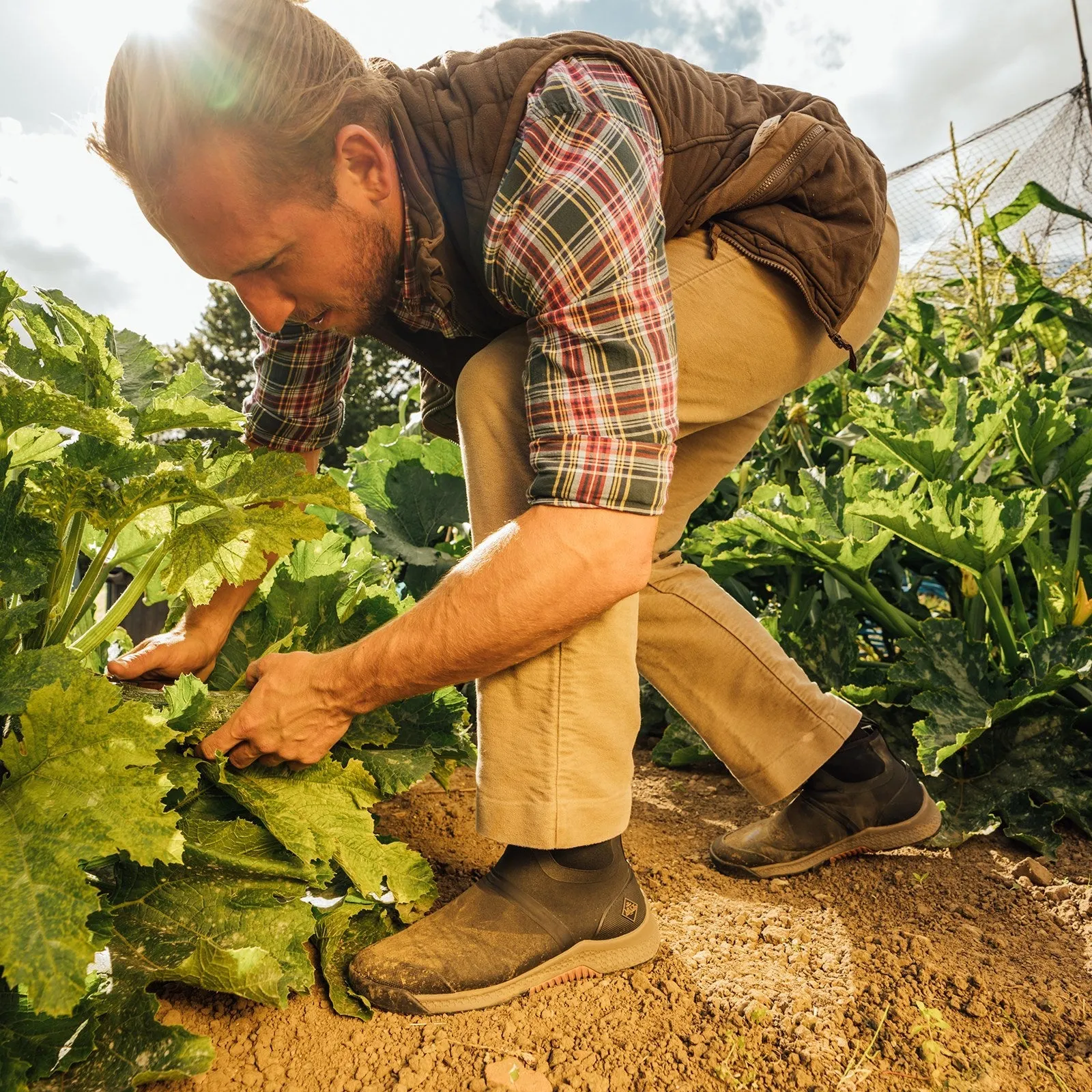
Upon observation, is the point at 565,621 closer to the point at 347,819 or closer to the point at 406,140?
the point at 347,819

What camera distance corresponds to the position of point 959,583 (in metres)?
2.79

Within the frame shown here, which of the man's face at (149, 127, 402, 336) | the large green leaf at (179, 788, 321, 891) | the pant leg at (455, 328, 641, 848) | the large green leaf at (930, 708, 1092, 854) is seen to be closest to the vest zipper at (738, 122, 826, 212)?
the pant leg at (455, 328, 641, 848)

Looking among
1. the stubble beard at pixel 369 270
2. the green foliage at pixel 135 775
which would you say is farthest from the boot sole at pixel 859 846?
the stubble beard at pixel 369 270

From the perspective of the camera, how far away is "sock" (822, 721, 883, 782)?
2025mm

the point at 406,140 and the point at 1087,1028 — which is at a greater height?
the point at 406,140

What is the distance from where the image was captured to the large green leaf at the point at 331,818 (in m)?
1.43

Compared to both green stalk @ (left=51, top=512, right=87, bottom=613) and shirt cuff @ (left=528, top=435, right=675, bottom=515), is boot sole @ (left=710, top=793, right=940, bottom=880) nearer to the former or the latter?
shirt cuff @ (left=528, top=435, right=675, bottom=515)

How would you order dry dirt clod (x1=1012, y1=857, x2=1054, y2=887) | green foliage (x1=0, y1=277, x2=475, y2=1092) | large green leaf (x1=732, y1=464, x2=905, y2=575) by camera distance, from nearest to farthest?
green foliage (x1=0, y1=277, x2=475, y2=1092)
dry dirt clod (x1=1012, y1=857, x2=1054, y2=887)
large green leaf (x1=732, y1=464, x2=905, y2=575)

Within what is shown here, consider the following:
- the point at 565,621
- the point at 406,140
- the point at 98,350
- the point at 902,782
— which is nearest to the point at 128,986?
the point at 565,621

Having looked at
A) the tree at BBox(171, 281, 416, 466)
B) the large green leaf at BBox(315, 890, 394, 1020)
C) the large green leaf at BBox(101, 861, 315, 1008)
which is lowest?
the tree at BBox(171, 281, 416, 466)

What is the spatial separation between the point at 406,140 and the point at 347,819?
3.49ft

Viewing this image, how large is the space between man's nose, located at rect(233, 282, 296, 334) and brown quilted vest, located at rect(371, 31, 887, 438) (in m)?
0.23

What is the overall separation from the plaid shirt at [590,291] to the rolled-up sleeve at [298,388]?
0.69 meters

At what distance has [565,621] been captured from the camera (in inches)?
55.9
